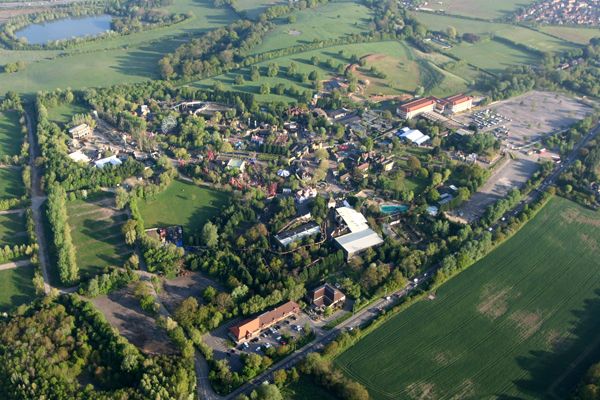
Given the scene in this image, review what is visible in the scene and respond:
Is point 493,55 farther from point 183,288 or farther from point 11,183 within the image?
point 11,183

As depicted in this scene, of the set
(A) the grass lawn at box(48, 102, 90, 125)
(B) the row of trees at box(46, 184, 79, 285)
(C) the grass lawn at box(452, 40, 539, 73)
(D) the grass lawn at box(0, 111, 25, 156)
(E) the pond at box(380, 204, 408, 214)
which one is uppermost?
(C) the grass lawn at box(452, 40, 539, 73)

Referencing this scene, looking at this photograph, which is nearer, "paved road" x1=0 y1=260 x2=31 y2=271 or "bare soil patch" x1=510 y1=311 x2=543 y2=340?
"bare soil patch" x1=510 y1=311 x2=543 y2=340

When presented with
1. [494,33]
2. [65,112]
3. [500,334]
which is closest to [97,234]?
[65,112]

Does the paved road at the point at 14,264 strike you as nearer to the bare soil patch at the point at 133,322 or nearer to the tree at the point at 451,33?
the bare soil patch at the point at 133,322

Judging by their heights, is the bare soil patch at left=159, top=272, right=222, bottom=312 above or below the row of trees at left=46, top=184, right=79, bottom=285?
below

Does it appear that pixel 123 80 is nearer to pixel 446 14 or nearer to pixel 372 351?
pixel 372 351

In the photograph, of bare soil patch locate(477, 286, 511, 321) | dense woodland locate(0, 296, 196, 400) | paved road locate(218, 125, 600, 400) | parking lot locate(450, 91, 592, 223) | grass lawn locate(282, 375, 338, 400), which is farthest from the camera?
parking lot locate(450, 91, 592, 223)

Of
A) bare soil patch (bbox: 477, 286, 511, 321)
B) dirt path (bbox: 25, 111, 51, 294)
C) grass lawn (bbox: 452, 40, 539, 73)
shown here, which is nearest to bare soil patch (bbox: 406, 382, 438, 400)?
bare soil patch (bbox: 477, 286, 511, 321)

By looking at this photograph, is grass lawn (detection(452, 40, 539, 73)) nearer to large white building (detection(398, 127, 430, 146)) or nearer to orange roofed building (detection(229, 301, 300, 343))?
large white building (detection(398, 127, 430, 146))

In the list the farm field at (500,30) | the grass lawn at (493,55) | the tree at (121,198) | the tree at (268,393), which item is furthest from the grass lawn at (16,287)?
the farm field at (500,30)
